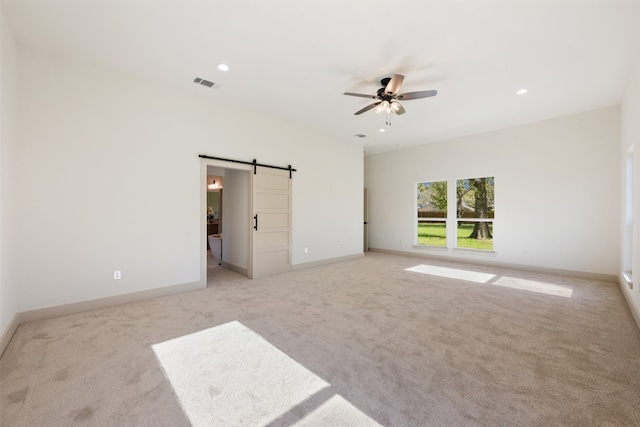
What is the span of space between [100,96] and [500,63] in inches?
207

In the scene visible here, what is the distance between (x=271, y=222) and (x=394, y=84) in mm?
3329

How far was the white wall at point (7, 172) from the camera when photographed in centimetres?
243

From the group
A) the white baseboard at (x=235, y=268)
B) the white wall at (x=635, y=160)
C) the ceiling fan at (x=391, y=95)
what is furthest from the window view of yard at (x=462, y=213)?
the white baseboard at (x=235, y=268)

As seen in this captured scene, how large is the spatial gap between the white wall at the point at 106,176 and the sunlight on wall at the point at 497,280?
4.57 m

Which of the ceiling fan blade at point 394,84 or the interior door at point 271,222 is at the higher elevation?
the ceiling fan blade at point 394,84

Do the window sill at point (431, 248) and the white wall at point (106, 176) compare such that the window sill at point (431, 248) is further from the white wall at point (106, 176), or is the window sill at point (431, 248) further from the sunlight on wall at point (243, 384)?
the sunlight on wall at point (243, 384)

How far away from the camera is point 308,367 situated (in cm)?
213

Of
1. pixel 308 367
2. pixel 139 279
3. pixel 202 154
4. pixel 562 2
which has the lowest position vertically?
pixel 308 367

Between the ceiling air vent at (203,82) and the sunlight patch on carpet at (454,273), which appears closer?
the ceiling air vent at (203,82)

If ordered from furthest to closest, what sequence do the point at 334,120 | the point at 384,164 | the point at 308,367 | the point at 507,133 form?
the point at 384,164 → the point at 507,133 → the point at 334,120 → the point at 308,367

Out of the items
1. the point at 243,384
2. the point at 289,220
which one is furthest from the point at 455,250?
the point at 243,384

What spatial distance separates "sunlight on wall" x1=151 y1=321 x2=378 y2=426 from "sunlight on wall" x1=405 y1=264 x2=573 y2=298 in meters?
4.11

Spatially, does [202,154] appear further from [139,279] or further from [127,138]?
[139,279]

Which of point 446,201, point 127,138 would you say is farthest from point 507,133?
point 127,138
